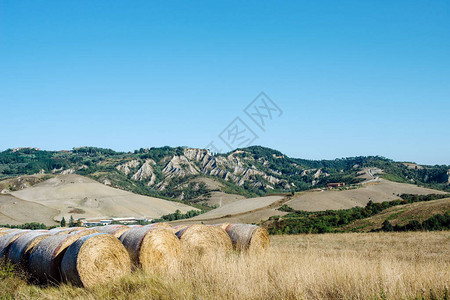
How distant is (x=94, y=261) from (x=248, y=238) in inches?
257

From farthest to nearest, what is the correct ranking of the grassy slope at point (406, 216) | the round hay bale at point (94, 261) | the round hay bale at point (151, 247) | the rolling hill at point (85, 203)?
the rolling hill at point (85, 203)
the grassy slope at point (406, 216)
the round hay bale at point (151, 247)
the round hay bale at point (94, 261)

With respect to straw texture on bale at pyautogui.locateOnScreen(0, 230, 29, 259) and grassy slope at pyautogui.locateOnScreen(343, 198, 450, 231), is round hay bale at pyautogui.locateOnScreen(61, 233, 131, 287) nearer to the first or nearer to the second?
straw texture on bale at pyautogui.locateOnScreen(0, 230, 29, 259)

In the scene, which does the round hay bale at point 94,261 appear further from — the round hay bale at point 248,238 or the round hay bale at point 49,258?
the round hay bale at point 248,238

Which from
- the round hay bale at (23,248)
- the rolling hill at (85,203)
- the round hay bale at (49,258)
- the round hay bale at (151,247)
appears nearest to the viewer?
the round hay bale at (49,258)

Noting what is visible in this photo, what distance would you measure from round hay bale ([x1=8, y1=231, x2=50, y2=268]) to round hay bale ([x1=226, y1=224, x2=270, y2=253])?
6871mm

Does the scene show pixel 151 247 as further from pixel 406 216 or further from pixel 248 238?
pixel 406 216

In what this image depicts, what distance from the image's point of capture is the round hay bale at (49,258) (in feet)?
33.7

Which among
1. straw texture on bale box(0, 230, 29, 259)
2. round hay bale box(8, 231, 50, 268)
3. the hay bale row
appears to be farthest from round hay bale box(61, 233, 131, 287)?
the hay bale row

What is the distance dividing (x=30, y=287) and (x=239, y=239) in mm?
7475

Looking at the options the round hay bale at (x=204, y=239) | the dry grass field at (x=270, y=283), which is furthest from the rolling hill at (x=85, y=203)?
the dry grass field at (x=270, y=283)

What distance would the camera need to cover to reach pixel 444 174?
160375 millimetres

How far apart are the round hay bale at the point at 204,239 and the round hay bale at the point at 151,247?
1079 millimetres

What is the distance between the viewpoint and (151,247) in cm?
1091

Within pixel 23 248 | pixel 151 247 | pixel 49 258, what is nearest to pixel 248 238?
pixel 151 247
